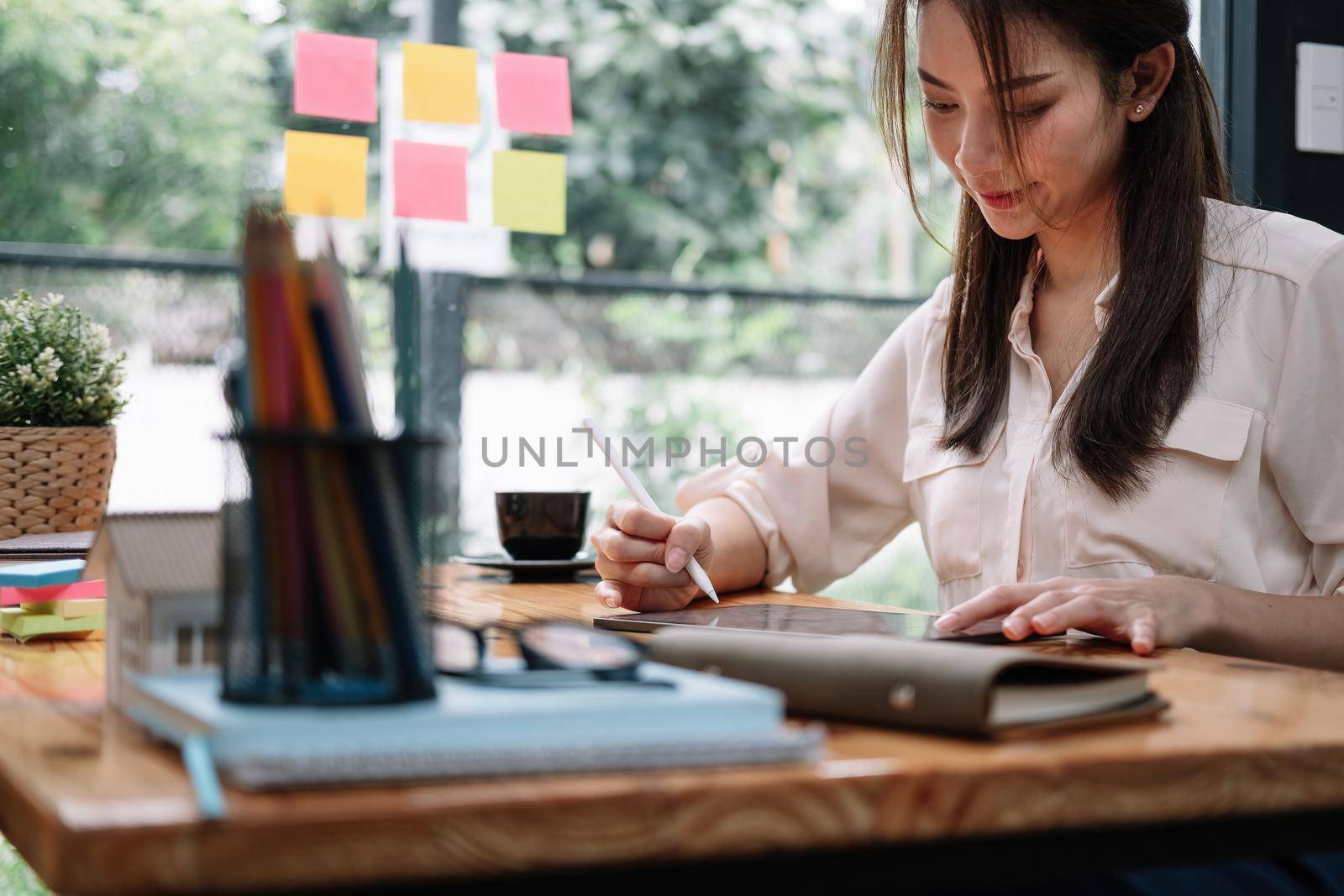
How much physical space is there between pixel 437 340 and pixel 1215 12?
158cm

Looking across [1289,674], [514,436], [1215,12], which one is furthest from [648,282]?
[1289,674]

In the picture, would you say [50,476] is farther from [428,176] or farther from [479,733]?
[428,176]

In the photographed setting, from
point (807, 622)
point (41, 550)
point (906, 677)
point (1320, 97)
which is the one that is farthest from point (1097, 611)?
point (1320, 97)

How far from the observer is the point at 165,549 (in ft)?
2.13

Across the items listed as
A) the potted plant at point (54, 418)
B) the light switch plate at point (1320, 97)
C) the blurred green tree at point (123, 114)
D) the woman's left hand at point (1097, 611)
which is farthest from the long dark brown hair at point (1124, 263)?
the blurred green tree at point (123, 114)

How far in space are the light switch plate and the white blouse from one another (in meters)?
0.55

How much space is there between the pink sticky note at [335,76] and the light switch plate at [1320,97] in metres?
1.39

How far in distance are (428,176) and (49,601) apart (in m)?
1.41

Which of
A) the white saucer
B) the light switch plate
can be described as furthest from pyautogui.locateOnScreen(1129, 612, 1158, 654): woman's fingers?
the light switch plate

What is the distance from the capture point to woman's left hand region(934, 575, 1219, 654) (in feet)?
2.84

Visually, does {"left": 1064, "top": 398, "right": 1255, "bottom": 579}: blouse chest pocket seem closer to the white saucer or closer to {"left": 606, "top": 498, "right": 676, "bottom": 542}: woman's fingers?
{"left": 606, "top": 498, "right": 676, "bottom": 542}: woman's fingers

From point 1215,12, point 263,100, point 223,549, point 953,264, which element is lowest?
point 223,549

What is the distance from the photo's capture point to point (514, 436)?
3.22m

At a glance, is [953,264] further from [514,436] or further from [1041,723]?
[514,436]
